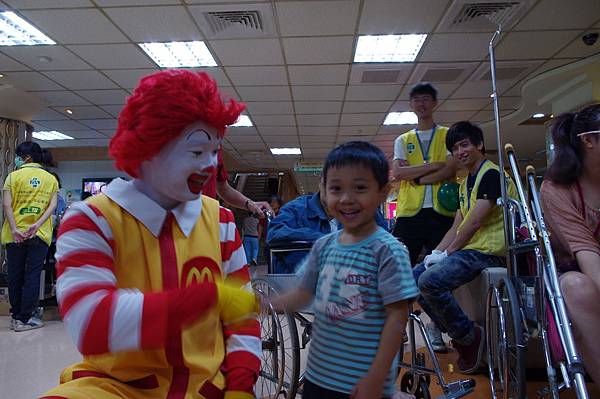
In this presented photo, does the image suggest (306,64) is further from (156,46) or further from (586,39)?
(586,39)

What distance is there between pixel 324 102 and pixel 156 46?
2.73 meters

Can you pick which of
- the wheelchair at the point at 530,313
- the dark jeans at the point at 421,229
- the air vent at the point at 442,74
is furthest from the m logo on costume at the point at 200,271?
the air vent at the point at 442,74

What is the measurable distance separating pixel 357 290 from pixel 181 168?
0.49 m

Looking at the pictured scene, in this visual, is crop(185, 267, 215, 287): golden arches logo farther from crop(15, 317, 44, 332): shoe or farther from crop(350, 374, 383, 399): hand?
crop(15, 317, 44, 332): shoe

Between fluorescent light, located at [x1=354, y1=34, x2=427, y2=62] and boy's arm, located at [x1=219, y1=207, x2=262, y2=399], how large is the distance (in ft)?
13.6

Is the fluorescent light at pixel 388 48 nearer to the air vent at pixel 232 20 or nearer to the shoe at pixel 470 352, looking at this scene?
the air vent at pixel 232 20

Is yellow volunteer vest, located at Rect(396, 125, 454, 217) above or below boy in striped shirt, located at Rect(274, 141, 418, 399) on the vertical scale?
above

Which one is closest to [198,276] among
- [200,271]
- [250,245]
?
[200,271]

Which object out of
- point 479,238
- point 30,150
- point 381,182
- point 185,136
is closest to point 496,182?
point 479,238

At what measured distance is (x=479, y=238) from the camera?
2.37 meters

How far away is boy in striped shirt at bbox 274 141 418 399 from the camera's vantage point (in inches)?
38.9

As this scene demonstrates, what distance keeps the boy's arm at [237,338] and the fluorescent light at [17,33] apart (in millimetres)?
4392

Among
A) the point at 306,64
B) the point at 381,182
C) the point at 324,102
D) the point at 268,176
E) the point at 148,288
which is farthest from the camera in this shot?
the point at 268,176

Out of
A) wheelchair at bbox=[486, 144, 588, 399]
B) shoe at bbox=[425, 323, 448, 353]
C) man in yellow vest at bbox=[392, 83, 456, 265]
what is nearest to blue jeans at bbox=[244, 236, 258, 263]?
shoe at bbox=[425, 323, 448, 353]
